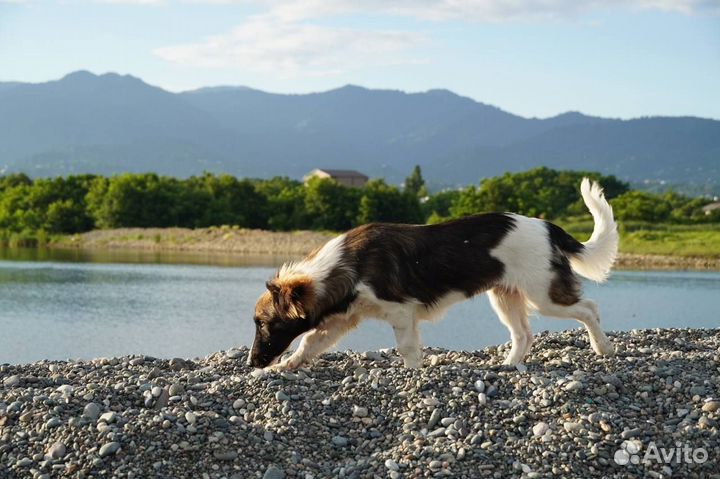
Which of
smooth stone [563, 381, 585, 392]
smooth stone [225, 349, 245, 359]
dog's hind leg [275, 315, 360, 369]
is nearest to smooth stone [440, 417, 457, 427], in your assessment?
smooth stone [563, 381, 585, 392]

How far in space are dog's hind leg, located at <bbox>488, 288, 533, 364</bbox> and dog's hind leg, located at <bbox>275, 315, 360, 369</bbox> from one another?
177 centimetres

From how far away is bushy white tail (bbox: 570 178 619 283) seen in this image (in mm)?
10219

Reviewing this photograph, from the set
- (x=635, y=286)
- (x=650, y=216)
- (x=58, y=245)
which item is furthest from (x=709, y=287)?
(x=58, y=245)

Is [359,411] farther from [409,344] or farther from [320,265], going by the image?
[320,265]

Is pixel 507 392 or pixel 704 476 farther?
pixel 507 392

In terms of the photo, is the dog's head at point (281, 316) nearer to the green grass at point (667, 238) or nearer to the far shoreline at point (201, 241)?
the green grass at point (667, 238)

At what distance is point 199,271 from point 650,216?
47356 mm

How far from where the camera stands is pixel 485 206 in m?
81.6

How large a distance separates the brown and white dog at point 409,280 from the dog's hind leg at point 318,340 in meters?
0.01

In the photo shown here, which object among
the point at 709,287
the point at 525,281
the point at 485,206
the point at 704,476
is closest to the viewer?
the point at 704,476

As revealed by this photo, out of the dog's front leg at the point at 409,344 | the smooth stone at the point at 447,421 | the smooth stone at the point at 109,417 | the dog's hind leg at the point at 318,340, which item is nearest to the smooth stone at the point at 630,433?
the smooth stone at the point at 447,421

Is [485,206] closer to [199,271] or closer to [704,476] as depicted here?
[199,271]

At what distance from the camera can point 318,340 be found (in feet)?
31.8

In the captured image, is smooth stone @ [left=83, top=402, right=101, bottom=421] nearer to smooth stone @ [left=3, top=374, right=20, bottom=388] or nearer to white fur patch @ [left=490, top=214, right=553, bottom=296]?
smooth stone @ [left=3, top=374, right=20, bottom=388]
